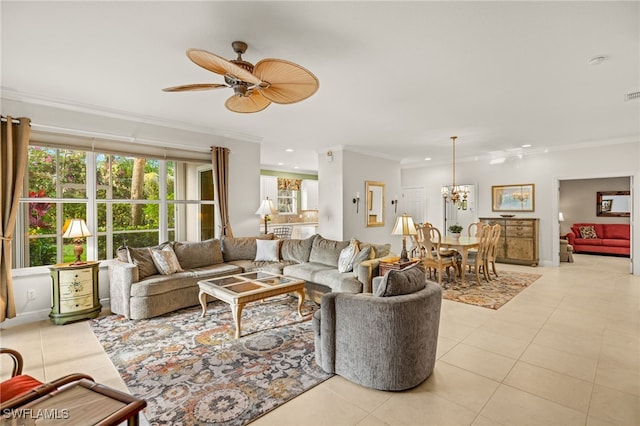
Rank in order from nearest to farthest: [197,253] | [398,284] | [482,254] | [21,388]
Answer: [21,388], [398,284], [197,253], [482,254]

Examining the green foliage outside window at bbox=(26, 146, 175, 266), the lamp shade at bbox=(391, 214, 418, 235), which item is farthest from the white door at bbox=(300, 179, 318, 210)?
the lamp shade at bbox=(391, 214, 418, 235)

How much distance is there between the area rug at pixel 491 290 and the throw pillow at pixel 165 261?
3.85 meters

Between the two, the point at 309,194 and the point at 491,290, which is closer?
the point at 491,290

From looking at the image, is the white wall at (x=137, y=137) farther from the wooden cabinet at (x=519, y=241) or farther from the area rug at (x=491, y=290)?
the wooden cabinet at (x=519, y=241)

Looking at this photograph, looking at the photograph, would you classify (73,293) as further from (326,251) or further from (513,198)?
(513,198)

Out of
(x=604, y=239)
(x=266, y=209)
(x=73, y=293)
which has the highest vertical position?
(x=266, y=209)

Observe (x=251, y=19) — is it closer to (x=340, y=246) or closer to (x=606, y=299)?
(x=340, y=246)

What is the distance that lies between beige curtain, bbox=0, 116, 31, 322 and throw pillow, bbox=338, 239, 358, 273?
3.85m

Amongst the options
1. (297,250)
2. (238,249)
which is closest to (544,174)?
(297,250)

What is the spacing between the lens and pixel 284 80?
2.30 metres

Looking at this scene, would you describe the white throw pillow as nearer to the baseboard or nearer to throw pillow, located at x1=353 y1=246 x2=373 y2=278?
throw pillow, located at x1=353 y1=246 x2=373 y2=278

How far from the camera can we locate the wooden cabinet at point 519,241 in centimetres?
693

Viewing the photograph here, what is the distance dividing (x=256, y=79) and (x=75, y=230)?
303 cm

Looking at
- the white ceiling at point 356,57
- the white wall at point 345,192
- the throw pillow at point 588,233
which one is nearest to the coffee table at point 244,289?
the white ceiling at point 356,57
